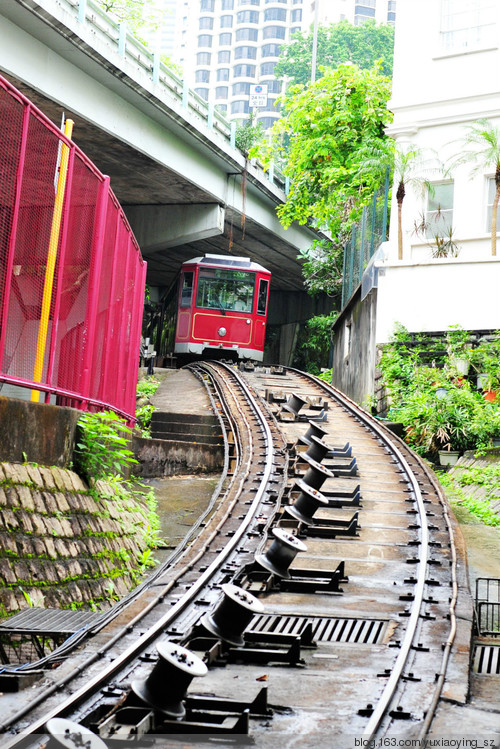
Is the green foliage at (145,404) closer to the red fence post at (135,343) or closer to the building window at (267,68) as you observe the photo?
the red fence post at (135,343)

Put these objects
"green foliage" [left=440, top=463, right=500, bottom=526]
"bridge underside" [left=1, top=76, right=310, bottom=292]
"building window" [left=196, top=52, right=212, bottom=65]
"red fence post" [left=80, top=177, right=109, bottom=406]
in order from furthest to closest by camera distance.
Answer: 1. "building window" [left=196, top=52, right=212, bottom=65]
2. "bridge underside" [left=1, top=76, right=310, bottom=292]
3. "green foliage" [left=440, top=463, right=500, bottom=526]
4. "red fence post" [left=80, top=177, right=109, bottom=406]

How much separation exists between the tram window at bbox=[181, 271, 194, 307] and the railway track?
1854 centimetres

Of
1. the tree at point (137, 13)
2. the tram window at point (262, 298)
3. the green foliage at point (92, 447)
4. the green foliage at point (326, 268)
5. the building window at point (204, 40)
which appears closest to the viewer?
the green foliage at point (92, 447)

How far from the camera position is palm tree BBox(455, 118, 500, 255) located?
707 inches

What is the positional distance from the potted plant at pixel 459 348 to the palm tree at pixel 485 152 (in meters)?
1.76

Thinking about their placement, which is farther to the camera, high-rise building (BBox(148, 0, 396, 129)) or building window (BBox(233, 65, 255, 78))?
building window (BBox(233, 65, 255, 78))

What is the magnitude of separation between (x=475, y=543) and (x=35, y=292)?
17.2 feet

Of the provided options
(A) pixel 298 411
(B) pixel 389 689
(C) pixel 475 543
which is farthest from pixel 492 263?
(B) pixel 389 689

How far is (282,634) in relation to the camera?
17.8ft

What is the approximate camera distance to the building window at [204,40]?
141375 mm

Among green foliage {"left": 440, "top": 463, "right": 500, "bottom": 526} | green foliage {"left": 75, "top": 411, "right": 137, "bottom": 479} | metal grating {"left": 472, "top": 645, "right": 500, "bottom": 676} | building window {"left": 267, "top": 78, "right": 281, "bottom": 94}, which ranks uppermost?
building window {"left": 267, "top": 78, "right": 281, "bottom": 94}

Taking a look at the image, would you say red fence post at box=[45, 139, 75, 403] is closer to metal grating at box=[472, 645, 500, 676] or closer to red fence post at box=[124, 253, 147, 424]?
metal grating at box=[472, 645, 500, 676]

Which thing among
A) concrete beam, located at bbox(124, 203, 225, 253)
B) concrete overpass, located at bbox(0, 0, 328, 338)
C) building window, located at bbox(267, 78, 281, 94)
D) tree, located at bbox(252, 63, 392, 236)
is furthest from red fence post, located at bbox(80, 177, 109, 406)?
building window, located at bbox(267, 78, 281, 94)

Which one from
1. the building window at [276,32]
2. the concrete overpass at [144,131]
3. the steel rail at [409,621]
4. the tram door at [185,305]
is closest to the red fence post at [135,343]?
the steel rail at [409,621]
